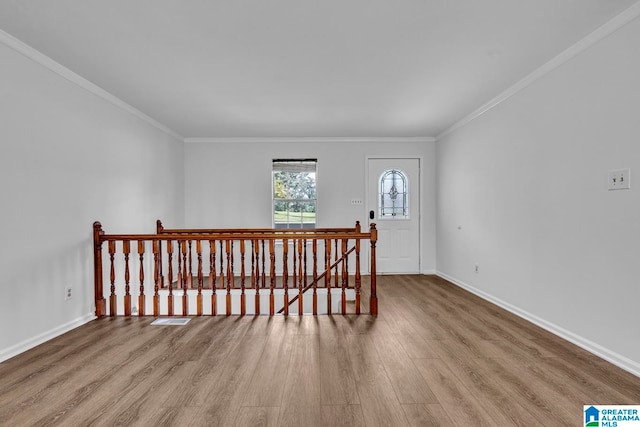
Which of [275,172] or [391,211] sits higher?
[275,172]

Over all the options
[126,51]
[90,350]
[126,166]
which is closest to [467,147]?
[126,51]

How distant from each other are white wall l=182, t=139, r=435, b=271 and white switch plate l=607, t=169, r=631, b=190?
11.6ft

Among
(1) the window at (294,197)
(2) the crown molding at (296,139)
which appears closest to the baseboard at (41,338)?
(1) the window at (294,197)

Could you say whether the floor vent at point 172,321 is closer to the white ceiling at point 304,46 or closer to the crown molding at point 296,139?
the white ceiling at point 304,46

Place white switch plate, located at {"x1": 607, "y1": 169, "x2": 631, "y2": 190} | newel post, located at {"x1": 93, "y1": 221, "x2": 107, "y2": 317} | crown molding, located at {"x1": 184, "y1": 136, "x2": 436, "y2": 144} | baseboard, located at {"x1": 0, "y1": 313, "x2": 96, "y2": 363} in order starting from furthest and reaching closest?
crown molding, located at {"x1": 184, "y1": 136, "x2": 436, "y2": 144} → newel post, located at {"x1": 93, "y1": 221, "x2": 107, "y2": 317} → baseboard, located at {"x1": 0, "y1": 313, "x2": 96, "y2": 363} → white switch plate, located at {"x1": 607, "y1": 169, "x2": 631, "y2": 190}

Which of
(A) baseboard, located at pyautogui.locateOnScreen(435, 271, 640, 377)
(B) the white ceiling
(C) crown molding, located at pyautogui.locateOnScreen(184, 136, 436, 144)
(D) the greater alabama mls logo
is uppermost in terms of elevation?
(B) the white ceiling

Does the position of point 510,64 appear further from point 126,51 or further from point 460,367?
point 126,51

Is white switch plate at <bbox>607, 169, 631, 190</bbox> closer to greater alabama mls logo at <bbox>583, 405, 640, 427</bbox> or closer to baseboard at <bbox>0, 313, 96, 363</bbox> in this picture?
greater alabama mls logo at <bbox>583, 405, 640, 427</bbox>

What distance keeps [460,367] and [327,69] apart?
2.66 metres

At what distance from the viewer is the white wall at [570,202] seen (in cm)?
229

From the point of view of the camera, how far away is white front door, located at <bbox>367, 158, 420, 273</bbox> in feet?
19.5

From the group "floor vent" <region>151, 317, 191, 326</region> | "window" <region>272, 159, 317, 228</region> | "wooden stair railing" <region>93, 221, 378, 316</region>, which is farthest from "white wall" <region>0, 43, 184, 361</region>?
"window" <region>272, 159, 317, 228</region>

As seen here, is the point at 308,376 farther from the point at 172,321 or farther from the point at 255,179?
the point at 255,179

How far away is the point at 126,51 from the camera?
275 cm
